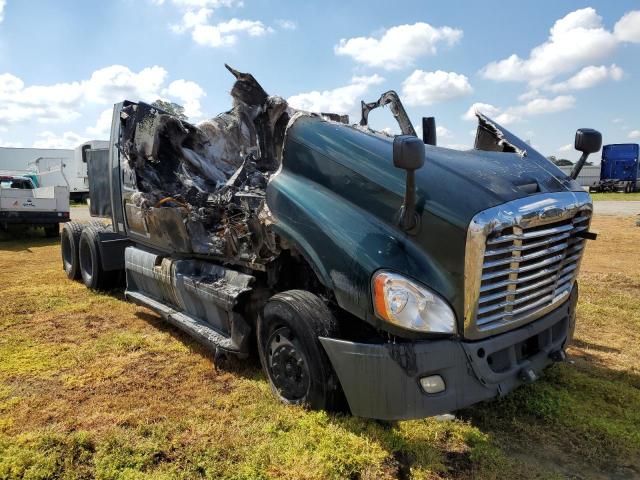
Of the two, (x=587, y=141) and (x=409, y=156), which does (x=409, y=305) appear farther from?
(x=587, y=141)

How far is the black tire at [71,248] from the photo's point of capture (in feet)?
26.5

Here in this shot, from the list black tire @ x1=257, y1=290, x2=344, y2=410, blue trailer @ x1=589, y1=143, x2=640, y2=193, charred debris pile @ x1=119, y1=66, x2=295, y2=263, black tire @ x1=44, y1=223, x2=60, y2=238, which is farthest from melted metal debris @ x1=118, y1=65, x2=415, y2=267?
blue trailer @ x1=589, y1=143, x2=640, y2=193

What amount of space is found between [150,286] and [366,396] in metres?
3.59

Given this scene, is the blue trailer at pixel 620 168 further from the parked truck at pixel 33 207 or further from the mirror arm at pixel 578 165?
the mirror arm at pixel 578 165

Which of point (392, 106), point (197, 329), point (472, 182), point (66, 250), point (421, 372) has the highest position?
point (392, 106)

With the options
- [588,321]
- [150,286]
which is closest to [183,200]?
[150,286]

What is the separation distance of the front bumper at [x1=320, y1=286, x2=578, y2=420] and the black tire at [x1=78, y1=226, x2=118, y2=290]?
536 cm

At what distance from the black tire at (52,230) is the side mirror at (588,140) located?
46.3 ft

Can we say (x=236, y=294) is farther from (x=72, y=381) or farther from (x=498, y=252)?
(x=498, y=252)

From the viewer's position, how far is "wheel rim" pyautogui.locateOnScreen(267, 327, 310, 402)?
129 inches

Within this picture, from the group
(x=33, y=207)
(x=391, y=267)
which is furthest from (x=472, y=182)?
(x=33, y=207)

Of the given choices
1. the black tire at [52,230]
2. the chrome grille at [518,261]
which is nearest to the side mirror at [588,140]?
the chrome grille at [518,261]

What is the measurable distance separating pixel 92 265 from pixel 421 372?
611cm

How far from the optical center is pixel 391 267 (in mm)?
2758
